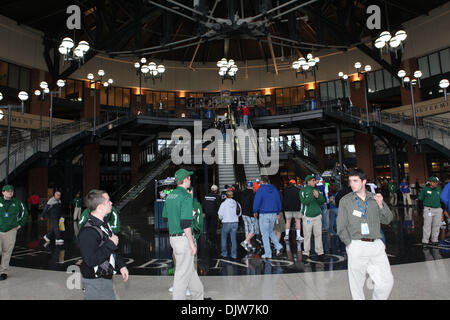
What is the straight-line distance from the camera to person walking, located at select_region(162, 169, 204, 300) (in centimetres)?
404

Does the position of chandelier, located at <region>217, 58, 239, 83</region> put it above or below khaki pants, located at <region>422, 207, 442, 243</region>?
above

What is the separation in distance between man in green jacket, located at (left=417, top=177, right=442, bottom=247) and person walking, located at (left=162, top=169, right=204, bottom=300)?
694 cm

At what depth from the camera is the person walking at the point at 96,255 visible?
3.04 meters

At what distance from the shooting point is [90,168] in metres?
29.7

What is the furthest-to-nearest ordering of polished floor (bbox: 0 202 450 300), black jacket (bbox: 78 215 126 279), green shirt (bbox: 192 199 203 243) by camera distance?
green shirt (bbox: 192 199 203 243)
polished floor (bbox: 0 202 450 300)
black jacket (bbox: 78 215 126 279)

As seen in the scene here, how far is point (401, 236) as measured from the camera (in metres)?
9.80

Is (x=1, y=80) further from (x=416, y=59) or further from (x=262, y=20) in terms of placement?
(x=416, y=59)

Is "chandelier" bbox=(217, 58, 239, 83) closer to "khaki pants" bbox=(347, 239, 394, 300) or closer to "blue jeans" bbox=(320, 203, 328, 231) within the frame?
"blue jeans" bbox=(320, 203, 328, 231)

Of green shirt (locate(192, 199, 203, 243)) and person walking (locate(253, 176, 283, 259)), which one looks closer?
green shirt (locate(192, 199, 203, 243))

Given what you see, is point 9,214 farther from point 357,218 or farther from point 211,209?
point 357,218

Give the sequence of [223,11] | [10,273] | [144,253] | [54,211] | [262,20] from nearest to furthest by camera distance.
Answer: [10,273] → [144,253] → [54,211] → [262,20] → [223,11]

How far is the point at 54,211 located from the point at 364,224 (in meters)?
10.2

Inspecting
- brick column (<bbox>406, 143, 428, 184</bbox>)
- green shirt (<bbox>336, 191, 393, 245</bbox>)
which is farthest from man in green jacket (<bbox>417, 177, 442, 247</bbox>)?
brick column (<bbox>406, 143, 428, 184</bbox>)

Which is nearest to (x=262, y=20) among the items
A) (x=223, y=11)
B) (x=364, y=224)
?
(x=364, y=224)
